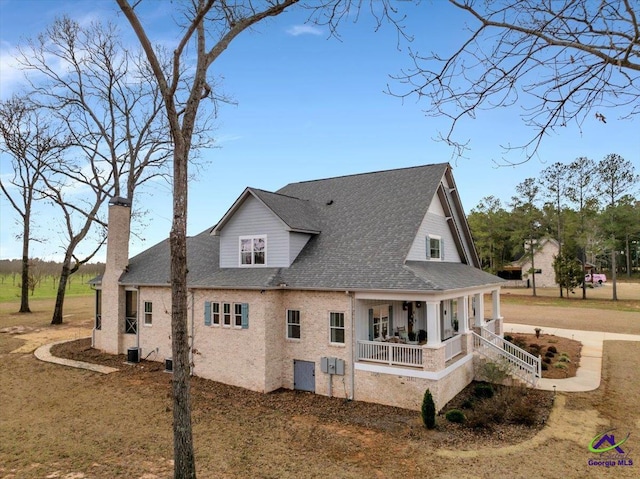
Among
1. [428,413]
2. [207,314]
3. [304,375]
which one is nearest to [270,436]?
[304,375]

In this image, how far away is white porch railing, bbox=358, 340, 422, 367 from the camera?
1433 centimetres

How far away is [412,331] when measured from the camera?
19328 mm

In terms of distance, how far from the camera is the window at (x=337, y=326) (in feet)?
50.4

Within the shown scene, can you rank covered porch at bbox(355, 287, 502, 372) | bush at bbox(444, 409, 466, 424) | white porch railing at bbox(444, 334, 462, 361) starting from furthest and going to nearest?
white porch railing at bbox(444, 334, 462, 361) → covered porch at bbox(355, 287, 502, 372) → bush at bbox(444, 409, 466, 424)

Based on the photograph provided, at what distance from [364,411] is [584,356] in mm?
14788

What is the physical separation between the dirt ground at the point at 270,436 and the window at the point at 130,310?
15.0 feet

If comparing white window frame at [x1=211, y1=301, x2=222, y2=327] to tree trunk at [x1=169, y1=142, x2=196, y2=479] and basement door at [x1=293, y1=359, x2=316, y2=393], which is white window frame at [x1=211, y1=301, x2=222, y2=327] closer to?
basement door at [x1=293, y1=359, x2=316, y2=393]

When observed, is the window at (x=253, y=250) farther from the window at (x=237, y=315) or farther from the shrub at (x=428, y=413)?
the shrub at (x=428, y=413)

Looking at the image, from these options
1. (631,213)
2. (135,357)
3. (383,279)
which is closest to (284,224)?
(383,279)

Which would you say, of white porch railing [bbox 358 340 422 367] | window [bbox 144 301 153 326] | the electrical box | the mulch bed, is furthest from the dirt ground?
window [bbox 144 301 153 326]

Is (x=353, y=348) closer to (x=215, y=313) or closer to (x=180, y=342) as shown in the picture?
(x=215, y=313)

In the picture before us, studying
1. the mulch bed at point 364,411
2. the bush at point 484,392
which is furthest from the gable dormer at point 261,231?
the bush at point 484,392

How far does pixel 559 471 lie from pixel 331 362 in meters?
7.73

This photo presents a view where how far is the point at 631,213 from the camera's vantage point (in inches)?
2124
